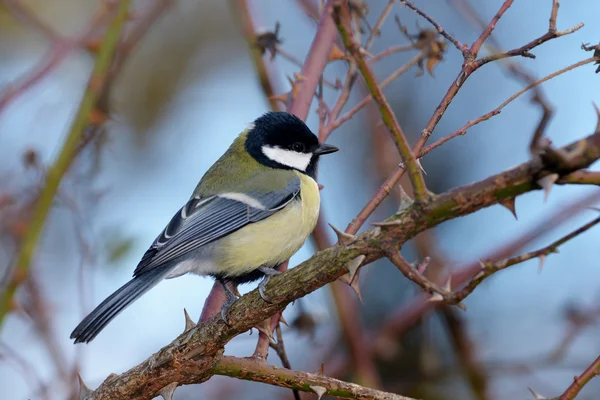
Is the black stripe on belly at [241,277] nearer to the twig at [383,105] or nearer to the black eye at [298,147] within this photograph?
the black eye at [298,147]

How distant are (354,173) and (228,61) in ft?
5.76

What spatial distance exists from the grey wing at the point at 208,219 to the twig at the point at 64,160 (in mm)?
918

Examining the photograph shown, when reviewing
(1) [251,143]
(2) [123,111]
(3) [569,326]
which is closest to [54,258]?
(2) [123,111]

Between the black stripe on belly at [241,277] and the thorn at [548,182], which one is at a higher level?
the black stripe on belly at [241,277]

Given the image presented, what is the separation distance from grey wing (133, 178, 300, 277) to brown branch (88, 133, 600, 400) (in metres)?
1.14

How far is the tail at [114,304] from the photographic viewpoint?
2.53m

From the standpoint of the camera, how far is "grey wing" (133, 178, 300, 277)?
3049mm

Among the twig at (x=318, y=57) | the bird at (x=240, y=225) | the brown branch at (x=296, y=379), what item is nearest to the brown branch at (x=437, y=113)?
the brown branch at (x=296, y=379)

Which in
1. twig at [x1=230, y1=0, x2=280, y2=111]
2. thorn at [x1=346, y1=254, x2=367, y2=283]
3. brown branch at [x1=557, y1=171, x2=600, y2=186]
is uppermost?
twig at [x1=230, y1=0, x2=280, y2=111]

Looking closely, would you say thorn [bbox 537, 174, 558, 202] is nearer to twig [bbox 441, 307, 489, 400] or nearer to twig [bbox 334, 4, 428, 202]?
twig [bbox 334, 4, 428, 202]

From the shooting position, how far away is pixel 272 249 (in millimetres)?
3062

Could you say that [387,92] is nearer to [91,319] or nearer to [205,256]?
[205,256]

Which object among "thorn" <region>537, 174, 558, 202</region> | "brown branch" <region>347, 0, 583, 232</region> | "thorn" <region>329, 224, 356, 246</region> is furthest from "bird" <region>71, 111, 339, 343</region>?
"thorn" <region>537, 174, 558, 202</region>

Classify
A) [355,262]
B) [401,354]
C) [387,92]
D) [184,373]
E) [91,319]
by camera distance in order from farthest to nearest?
1. [387,92]
2. [401,354]
3. [91,319]
4. [184,373]
5. [355,262]
